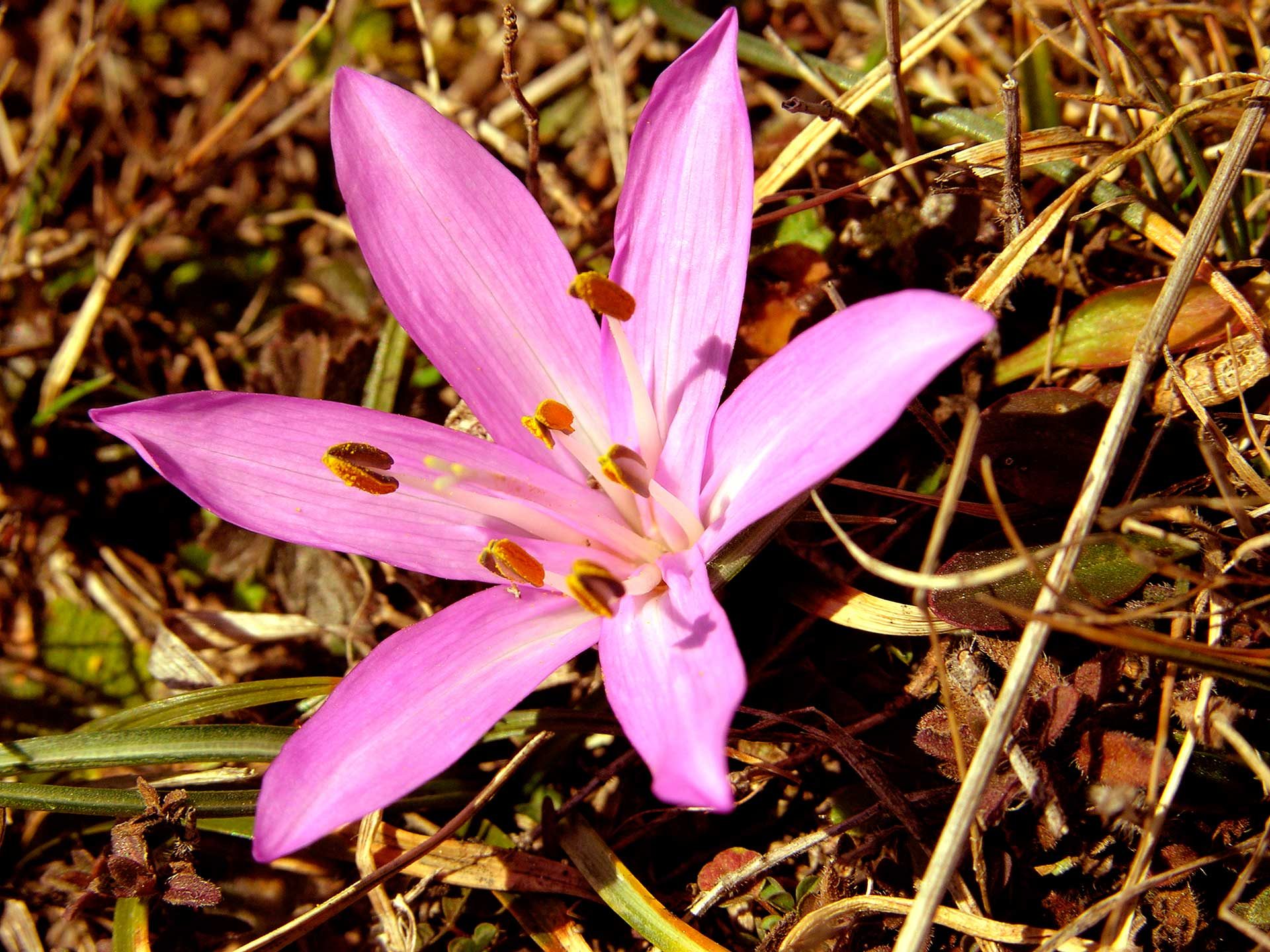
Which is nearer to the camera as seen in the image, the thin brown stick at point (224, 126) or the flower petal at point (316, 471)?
the flower petal at point (316, 471)

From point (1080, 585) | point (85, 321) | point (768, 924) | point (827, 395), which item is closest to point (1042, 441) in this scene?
point (1080, 585)

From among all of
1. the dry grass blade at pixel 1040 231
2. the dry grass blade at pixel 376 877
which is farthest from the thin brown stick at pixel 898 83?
the dry grass blade at pixel 376 877

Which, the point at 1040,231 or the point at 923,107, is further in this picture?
the point at 923,107

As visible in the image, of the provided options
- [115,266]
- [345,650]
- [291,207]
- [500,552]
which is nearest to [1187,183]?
[500,552]

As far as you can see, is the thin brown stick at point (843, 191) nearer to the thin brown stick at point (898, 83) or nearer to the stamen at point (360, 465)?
the thin brown stick at point (898, 83)

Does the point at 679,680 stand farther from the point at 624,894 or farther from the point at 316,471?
the point at 316,471

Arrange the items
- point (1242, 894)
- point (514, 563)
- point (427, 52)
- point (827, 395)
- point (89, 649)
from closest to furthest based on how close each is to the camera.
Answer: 1. point (827, 395)
2. point (1242, 894)
3. point (514, 563)
4. point (89, 649)
5. point (427, 52)

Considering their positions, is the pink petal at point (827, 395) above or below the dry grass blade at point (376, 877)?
above
